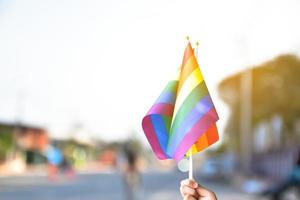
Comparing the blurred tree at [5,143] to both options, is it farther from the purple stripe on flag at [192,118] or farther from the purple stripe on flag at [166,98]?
the purple stripe on flag at [192,118]

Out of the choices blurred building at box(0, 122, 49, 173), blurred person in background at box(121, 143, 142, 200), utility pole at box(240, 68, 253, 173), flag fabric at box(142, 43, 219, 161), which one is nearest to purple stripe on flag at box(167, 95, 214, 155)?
flag fabric at box(142, 43, 219, 161)

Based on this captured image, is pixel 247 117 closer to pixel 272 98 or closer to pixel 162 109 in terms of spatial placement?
pixel 272 98

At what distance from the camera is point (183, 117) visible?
297 cm

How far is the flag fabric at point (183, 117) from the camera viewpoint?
9.62 ft

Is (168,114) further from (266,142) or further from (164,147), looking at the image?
(266,142)

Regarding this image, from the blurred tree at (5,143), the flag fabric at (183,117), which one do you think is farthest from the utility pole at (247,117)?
the flag fabric at (183,117)

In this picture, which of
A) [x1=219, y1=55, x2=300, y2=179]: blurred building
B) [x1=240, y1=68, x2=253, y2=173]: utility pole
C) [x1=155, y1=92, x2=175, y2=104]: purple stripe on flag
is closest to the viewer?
[x1=155, y1=92, x2=175, y2=104]: purple stripe on flag

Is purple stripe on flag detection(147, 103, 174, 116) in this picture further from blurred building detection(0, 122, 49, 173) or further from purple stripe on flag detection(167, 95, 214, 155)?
blurred building detection(0, 122, 49, 173)

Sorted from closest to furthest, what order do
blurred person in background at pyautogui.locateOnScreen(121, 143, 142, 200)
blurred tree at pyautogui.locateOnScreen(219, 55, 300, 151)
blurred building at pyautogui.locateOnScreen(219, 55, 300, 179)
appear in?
blurred person in background at pyautogui.locateOnScreen(121, 143, 142, 200) → blurred building at pyautogui.locateOnScreen(219, 55, 300, 179) → blurred tree at pyautogui.locateOnScreen(219, 55, 300, 151)

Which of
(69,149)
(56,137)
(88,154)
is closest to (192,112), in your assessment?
(69,149)

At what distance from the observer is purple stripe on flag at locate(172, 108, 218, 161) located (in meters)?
2.91

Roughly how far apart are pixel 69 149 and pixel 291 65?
3919 cm

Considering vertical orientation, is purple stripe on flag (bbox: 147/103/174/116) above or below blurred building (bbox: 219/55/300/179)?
below

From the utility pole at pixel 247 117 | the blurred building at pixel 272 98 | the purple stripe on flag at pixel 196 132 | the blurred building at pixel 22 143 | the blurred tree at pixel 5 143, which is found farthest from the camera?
the blurred building at pixel 22 143
